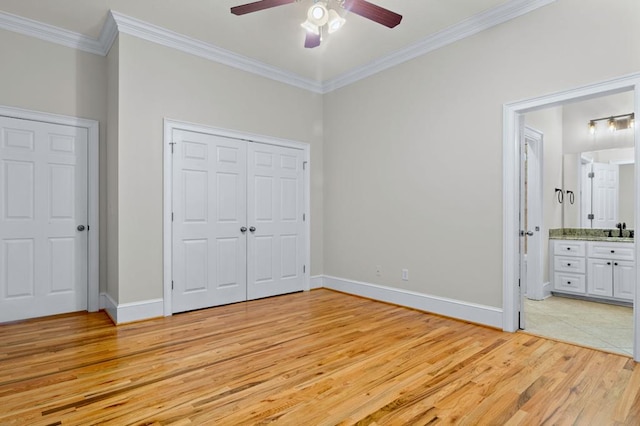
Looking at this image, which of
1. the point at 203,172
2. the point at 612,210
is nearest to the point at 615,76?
the point at 612,210

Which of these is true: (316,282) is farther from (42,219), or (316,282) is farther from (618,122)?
(618,122)

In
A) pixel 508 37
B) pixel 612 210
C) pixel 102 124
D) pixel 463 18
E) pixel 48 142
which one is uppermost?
pixel 463 18

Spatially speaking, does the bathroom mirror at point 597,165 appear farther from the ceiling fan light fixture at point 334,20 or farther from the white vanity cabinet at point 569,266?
the ceiling fan light fixture at point 334,20

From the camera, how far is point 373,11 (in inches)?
109

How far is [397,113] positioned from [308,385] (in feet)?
10.9

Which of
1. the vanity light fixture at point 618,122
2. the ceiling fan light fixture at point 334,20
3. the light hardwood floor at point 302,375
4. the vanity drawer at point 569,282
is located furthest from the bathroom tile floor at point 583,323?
the ceiling fan light fixture at point 334,20

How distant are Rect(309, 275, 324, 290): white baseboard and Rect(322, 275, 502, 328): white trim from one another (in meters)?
0.19

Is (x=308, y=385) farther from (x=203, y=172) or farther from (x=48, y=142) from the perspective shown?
(x=48, y=142)

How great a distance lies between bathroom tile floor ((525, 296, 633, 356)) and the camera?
3.16m

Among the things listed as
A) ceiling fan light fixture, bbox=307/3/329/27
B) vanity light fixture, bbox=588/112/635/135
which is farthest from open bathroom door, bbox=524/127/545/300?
ceiling fan light fixture, bbox=307/3/329/27

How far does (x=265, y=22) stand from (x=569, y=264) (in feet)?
15.9

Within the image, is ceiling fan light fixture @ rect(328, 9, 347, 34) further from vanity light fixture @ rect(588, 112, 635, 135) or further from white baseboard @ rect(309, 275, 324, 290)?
vanity light fixture @ rect(588, 112, 635, 135)

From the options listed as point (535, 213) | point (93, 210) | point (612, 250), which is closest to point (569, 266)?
point (612, 250)

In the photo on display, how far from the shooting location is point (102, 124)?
4.19 m
